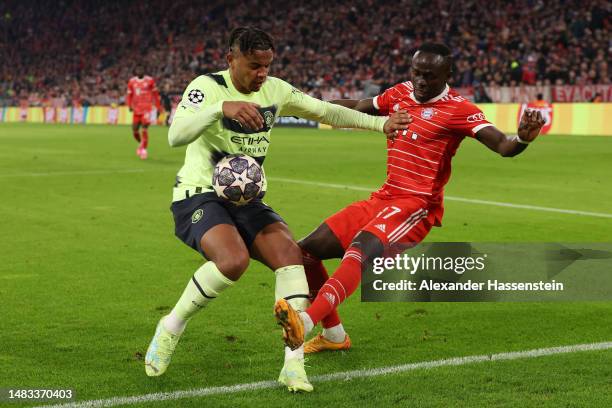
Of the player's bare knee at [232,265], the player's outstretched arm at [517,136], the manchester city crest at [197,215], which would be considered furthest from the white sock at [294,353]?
the player's outstretched arm at [517,136]

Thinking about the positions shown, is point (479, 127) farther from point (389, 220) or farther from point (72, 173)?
point (72, 173)

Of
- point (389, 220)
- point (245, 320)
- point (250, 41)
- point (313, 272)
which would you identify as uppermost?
point (250, 41)

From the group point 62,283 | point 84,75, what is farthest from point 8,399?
point 84,75

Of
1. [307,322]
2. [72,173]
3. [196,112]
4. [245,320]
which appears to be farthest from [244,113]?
[72,173]

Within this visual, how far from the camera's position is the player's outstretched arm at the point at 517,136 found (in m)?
5.09

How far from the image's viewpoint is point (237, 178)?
494 centimetres

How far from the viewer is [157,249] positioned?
28.9ft

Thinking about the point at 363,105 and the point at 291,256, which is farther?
the point at 363,105

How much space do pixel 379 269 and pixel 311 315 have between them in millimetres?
1962

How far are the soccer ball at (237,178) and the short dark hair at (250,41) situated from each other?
0.59 m

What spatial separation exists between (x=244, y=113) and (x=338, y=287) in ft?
3.59

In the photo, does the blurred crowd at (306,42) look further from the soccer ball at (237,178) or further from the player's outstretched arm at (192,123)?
the player's outstretched arm at (192,123)

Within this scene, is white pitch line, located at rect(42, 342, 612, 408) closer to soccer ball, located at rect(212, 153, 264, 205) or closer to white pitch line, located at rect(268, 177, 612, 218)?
soccer ball, located at rect(212, 153, 264, 205)

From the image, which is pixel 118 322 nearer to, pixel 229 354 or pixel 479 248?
pixel 229 354
